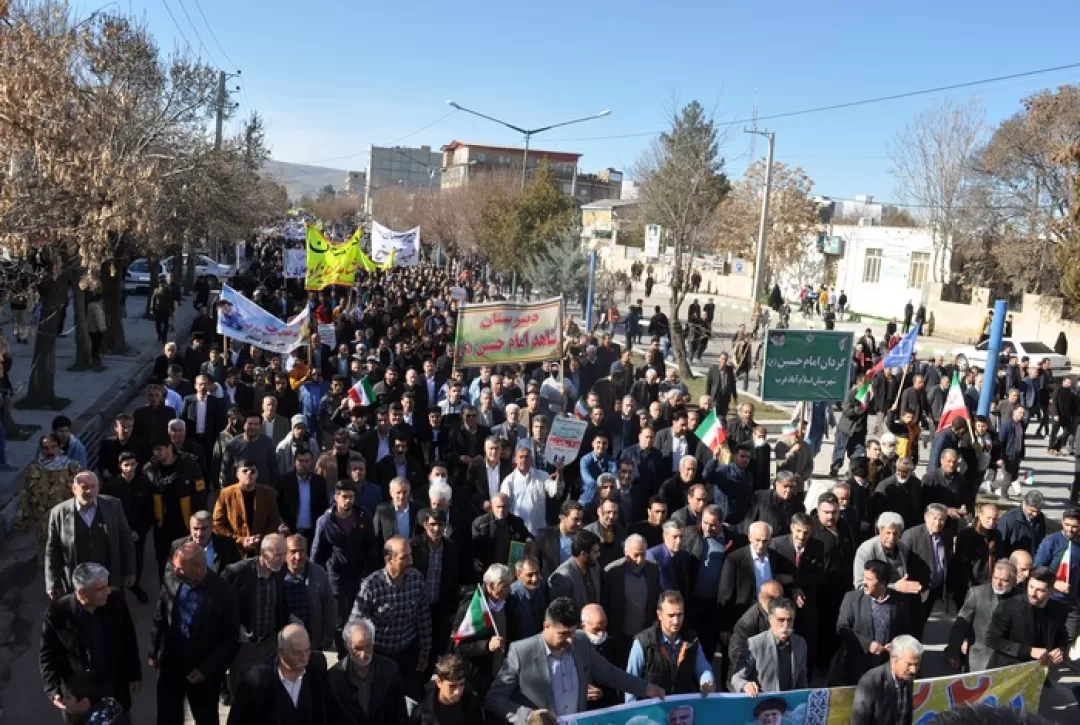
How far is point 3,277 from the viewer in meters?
11.7

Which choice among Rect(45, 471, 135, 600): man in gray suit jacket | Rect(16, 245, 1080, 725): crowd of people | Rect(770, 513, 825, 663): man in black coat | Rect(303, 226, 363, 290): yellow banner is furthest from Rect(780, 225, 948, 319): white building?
Rect(45, 471, 135, 600): man in gray suit jacket

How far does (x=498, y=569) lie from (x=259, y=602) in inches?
58.1

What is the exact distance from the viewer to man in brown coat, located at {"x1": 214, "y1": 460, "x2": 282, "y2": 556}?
7.32 meters

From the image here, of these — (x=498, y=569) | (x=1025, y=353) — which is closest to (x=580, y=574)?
(x=498, y=569)

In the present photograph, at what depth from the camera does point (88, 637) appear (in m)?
5.45

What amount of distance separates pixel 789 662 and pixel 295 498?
4.26 meters

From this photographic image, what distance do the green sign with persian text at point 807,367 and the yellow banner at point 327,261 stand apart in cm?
1145

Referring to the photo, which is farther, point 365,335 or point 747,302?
point 747,302

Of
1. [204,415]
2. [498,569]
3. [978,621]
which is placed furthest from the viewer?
[204,415]

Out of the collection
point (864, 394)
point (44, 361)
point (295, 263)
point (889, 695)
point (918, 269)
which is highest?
point (918, 269)

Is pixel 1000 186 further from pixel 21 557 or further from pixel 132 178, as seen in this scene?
pixel 21 557

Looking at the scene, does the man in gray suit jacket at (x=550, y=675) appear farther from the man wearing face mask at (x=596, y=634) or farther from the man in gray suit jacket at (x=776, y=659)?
the man in gray suit jacket at (x=776, y=659)

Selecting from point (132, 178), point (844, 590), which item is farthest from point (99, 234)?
point (844, 590)

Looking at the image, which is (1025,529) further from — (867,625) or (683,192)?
(683,192)
